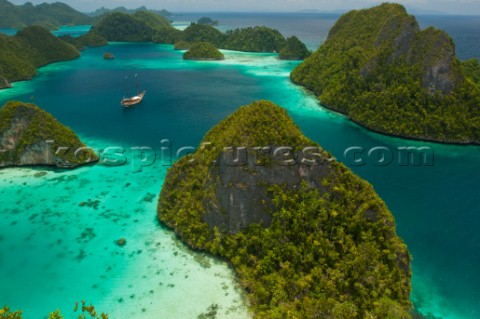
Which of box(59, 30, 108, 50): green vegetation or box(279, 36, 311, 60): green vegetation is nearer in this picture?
box(279, 36, 311, 60): green vegetation

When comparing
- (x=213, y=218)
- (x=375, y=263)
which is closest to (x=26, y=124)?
(x=213, y=218)

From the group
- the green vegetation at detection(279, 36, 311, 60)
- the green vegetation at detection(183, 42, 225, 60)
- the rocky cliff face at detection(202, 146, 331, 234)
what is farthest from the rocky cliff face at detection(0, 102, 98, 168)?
the green vegetation at detection(279, 36, 311, 60)

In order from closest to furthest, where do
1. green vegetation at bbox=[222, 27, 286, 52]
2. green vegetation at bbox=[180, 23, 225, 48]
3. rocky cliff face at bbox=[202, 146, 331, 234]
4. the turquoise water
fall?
the turquoise water < rocky cliff face at bbox=[202, 146, 331, 234] < green vegetation at bbox=[222, 27, 286, 52] < green vegetation at bbox=[180, 23, 225, 48]

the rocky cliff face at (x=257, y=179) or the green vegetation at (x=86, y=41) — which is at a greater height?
the green vegetation at (x=86, y=41)

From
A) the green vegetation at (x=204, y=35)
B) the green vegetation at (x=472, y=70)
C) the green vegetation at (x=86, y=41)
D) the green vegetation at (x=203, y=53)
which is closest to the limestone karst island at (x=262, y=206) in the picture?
the green vegetation at (x=472, y=70)

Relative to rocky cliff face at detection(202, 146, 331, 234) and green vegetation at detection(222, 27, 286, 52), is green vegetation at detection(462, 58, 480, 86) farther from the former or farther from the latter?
green vegetation at detection(222, 27, 286, 52)

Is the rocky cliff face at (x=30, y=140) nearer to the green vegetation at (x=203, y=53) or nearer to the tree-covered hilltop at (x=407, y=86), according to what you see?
the tree-covered hilltop at (x=407, y=86)
